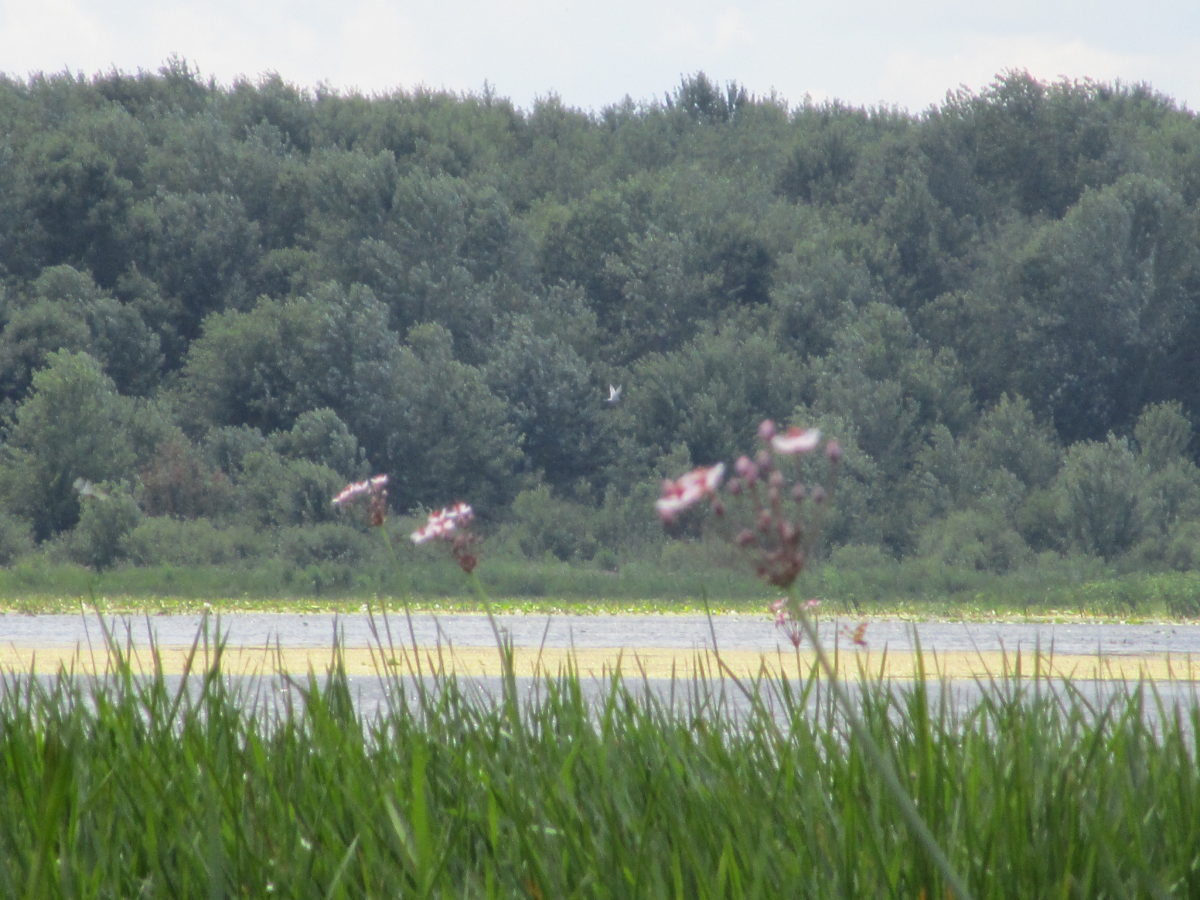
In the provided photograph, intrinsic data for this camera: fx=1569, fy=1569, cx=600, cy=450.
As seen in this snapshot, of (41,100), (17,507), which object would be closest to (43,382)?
(17,507)

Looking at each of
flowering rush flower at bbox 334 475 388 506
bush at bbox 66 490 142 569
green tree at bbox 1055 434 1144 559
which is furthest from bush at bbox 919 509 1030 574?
flowering rush flower at bbox 334 475 388 506

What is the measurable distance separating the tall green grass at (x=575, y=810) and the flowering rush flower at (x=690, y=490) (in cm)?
99

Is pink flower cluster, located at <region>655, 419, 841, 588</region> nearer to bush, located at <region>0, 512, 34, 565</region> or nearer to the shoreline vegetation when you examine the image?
the shoreline vegetation

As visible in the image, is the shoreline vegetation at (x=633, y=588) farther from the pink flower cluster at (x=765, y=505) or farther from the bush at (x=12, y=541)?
the pink flower cluster at (x=765, y=505)

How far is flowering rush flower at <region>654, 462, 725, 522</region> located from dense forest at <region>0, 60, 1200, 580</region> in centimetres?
3964

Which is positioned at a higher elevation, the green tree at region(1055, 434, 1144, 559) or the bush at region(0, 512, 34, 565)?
the green tree at region(1055, 434, 1144, 559)

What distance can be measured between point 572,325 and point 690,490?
5246 centimetres

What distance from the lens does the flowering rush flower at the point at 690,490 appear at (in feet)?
4.11

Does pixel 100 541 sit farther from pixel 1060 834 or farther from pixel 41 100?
pixel 1060 834

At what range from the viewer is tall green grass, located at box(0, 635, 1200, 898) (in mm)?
2438

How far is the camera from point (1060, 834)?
2.58 m

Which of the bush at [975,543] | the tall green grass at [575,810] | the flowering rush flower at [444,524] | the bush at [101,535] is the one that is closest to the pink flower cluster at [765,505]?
the tall green grass at [575,810]

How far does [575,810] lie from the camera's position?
2.77m

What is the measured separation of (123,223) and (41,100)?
10.5 m
